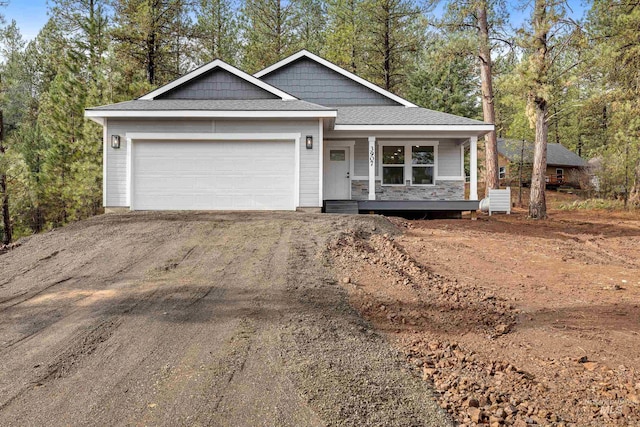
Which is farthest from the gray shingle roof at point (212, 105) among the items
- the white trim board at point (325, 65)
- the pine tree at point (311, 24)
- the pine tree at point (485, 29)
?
the pine tree at point (311, 24)

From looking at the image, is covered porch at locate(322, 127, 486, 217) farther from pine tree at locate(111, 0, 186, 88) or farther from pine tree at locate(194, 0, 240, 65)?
pine tree at locate(194, 0, 240, 65)

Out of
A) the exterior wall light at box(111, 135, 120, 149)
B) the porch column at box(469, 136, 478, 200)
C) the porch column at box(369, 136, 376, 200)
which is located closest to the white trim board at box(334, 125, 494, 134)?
the porch column at box(369, 136, 376, 200)

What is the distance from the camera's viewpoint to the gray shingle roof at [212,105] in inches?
404

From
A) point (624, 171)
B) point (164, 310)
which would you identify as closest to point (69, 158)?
point (164, 310)

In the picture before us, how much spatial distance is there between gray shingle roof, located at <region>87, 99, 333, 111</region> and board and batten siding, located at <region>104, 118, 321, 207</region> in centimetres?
32

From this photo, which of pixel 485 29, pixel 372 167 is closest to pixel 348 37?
pixel 485 29

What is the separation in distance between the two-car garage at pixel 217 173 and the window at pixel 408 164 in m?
3.69

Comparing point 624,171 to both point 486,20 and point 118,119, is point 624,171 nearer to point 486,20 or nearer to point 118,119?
point 486,20

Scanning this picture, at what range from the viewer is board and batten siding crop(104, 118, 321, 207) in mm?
10406

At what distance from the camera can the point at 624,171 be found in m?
19.6

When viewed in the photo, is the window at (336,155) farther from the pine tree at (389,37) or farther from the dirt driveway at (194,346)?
the pine tree at (389,37)

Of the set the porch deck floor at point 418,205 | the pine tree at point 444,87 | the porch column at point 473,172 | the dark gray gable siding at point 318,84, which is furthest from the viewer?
the pine tree at point 444,87

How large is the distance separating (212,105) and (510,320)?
29.3ft

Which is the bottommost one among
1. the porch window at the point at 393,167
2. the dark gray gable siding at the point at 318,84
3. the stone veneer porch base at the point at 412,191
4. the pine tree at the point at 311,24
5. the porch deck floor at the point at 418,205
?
the porch deck floor at the point at 418,205
